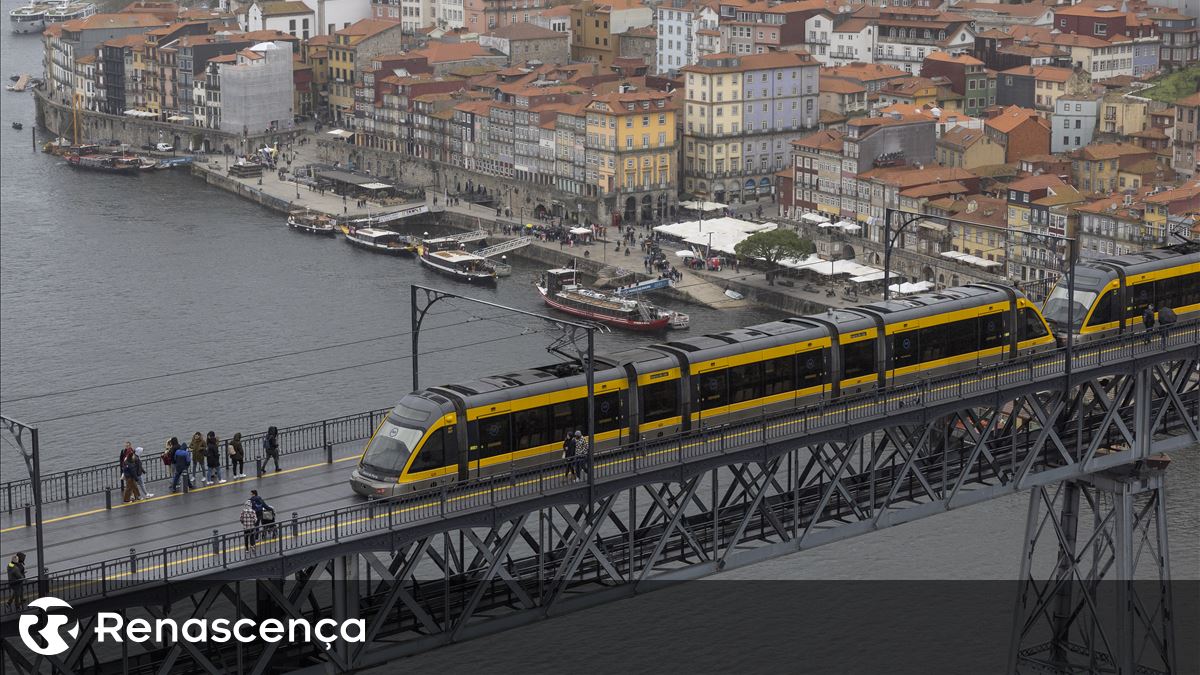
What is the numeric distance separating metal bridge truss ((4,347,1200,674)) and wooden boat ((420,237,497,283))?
65659mm

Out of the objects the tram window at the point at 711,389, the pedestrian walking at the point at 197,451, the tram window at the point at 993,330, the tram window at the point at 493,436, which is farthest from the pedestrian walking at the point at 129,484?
the tram window at the point at 993,330

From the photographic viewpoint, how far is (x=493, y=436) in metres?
42.9

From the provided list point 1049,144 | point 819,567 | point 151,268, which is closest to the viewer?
point 819,567

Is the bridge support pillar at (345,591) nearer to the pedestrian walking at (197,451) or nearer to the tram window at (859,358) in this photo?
the pedestrian walking at (197,451)

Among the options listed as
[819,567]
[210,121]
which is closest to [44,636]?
[819,567]

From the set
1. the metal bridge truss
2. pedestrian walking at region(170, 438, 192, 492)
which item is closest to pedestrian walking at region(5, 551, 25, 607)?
the metal bridge truss

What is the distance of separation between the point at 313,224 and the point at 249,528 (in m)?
97.4

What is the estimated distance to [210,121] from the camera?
168 m

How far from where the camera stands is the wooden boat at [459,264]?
120875 millimetres

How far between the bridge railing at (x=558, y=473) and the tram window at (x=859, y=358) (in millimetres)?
1802

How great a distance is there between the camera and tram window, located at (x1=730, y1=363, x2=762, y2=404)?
47594mm

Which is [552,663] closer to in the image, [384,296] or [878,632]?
[878,632]

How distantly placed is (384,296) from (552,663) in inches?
2309

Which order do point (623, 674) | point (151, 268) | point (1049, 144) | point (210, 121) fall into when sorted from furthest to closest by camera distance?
point (210, 121) → point (1049, 144) → point (151, 268) → point (623, 674)
